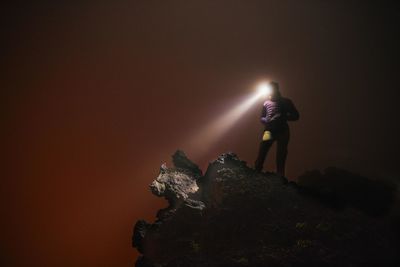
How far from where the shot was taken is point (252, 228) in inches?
263

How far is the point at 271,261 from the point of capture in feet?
19.6

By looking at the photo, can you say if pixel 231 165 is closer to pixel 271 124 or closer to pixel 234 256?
pixel 271 124

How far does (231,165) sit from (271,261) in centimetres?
258

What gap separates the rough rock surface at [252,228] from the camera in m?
6.04

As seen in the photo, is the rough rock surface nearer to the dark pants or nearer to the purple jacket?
the dark pants

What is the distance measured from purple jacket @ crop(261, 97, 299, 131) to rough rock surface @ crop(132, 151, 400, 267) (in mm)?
1579

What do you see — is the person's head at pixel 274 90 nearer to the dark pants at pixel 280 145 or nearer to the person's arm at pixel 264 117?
the person's arm at pixel 264 117

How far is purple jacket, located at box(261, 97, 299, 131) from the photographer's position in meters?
8.40

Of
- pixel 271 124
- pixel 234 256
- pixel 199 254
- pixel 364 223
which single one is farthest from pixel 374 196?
pixel 199 254

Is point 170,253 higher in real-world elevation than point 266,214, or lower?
lower

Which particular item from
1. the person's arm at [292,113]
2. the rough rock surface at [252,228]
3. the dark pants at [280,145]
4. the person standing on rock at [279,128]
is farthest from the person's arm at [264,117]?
the rough rock surface at [252,228]

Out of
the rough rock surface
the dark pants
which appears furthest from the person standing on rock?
the rough rock surface

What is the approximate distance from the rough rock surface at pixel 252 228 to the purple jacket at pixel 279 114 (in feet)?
5.18

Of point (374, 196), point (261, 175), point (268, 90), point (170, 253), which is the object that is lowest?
point (170, 253)
